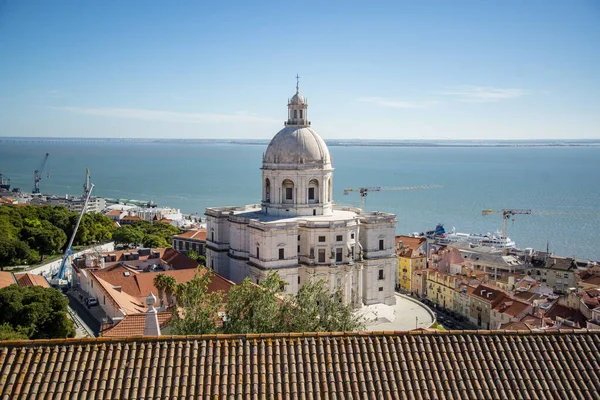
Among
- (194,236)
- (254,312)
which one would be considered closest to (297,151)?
(254,312)

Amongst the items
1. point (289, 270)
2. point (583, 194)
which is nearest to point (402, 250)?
point (289, 270)

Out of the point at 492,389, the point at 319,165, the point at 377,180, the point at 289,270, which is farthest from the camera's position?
the point at 377,180

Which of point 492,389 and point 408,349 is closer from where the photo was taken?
point 492,389

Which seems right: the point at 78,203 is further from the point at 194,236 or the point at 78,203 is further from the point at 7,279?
the point at 7,279

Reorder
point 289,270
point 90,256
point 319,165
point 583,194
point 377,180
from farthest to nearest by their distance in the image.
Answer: point 377,180, point 583,194, point 90,256, point 319,165, point 289,270

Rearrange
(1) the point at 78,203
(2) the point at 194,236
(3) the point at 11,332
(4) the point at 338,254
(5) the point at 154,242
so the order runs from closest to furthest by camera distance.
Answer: (3) the point at 11,332 → (4) the point at 338,254 → (5) the point at 154,242 → (2) the point at 194,236 → (1) the point at 78,203

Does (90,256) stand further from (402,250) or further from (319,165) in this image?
(402,250)

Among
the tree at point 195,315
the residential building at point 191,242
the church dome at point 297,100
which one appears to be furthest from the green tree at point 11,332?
the residential building at point 191,242

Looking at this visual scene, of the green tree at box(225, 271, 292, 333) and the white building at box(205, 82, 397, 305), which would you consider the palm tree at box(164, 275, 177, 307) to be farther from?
the green tree at box(225, 271, 292, 333)

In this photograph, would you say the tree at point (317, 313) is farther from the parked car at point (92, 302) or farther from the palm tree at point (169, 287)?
the parked car at point (92, 302)
